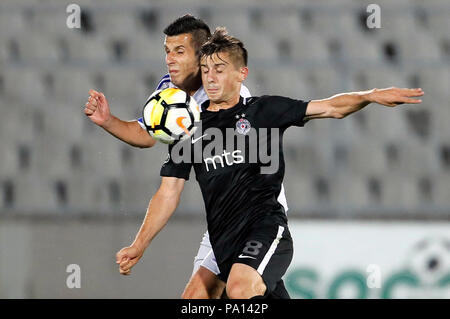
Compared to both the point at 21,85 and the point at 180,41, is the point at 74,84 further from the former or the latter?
the point at 180,41

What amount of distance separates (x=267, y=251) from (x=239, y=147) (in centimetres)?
55

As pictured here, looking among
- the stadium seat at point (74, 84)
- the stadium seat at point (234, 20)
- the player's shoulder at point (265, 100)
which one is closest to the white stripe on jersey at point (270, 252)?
the player's shoulder at point (265, 100)

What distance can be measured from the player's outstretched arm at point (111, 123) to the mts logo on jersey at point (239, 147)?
564mm

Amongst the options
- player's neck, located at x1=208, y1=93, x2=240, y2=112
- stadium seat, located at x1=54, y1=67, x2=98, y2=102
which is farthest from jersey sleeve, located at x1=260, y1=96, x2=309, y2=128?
stadium seat, located at x1=54, y1=67, x2=98, y2=102

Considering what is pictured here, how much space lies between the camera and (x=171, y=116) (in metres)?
4.30

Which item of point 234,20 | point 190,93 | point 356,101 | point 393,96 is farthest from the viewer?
point 234,20

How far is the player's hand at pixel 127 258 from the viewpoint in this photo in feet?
14.3

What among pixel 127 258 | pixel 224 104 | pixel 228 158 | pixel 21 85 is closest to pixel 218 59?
pixel 224 104

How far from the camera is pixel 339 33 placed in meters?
8.53

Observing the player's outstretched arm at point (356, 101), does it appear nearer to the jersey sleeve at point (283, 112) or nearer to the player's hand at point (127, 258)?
the jersey sleeve at point (283, 112)

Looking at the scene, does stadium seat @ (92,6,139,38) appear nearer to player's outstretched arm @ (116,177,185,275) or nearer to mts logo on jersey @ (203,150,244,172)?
player's outstretched arm @ (116,177,185,275)

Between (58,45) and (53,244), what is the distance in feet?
7.93

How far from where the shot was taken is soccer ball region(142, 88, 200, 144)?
4293 mm

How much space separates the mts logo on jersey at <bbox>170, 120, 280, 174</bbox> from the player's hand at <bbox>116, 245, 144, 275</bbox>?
574 mm
